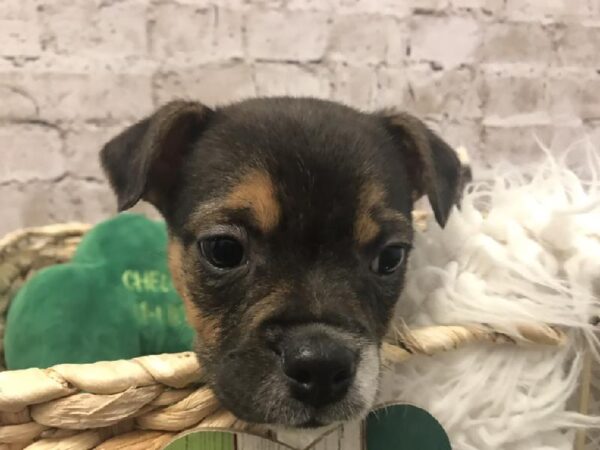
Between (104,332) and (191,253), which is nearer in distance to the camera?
(191,253)

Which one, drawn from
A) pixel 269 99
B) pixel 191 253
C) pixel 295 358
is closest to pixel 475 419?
pixel 295 358

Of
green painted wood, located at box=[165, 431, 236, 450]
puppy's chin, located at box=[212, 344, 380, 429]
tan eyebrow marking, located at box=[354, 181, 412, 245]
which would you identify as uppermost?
tan eyebrow marking, located at box=[354, 181, 412, 245]

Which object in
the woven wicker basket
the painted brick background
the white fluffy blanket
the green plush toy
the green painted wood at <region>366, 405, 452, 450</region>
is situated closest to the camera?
the woven wicker basket

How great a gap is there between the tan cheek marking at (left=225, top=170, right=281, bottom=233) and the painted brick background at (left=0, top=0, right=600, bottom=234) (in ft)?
3.35

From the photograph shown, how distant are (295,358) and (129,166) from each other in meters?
0.47

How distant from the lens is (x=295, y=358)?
92cm

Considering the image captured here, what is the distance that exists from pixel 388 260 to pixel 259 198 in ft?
0.87

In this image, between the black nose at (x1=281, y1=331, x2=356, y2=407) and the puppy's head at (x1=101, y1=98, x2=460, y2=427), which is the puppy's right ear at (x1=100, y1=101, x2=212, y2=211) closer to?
the puppy's head at (x1=101, y1=98, x2=460, y2=427)

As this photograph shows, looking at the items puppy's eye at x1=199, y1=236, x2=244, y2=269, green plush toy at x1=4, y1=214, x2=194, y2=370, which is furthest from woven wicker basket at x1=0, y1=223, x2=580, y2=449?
green plush toy at x1=4, y1=214, x2=194, y2=370

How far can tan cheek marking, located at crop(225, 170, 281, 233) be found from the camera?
1.06 metres

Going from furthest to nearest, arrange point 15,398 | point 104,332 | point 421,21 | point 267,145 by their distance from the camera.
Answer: point 421,21
point 104,332
point 267,145
point 15,398

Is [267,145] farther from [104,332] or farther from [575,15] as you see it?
[575,15]

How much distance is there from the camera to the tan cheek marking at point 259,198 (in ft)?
3.49

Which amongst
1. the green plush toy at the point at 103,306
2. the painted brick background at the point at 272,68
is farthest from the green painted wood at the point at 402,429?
the painted brick background at the point at 272,68
